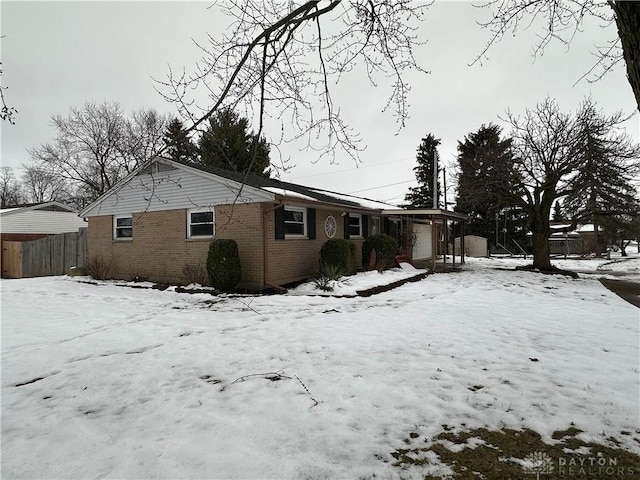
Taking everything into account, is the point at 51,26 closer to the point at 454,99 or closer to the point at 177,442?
the point at 177,442

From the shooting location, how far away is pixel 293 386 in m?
3.43

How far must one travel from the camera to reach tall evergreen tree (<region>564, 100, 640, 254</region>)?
13.2 meters

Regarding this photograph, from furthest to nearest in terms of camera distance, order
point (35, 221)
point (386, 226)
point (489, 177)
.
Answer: point (35, 221) → point (386, 226) → point (489, 177)

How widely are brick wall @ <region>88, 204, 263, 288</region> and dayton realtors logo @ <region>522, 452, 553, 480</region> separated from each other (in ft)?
25.6

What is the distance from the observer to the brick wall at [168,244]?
995cm

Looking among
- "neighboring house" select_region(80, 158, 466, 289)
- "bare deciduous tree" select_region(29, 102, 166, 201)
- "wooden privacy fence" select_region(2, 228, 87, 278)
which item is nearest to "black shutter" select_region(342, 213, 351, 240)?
"neighboring house" select_region(80, 158, 466, 289)

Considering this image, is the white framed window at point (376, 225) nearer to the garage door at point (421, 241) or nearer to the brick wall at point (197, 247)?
the brick wall at point (197, 247)

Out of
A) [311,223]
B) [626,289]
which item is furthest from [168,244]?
[626,289]

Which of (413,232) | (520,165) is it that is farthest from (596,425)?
(413,232)

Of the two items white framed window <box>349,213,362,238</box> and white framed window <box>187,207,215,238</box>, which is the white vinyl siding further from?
white framed window <box>349,213,362,238</box>

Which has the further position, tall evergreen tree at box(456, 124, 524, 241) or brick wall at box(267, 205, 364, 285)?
tall evergreen tree at box(456, 124, 524, 241)

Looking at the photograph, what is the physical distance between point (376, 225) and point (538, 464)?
13.8 m

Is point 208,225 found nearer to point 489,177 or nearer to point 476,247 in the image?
point 489,177

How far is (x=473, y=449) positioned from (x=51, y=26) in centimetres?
764
